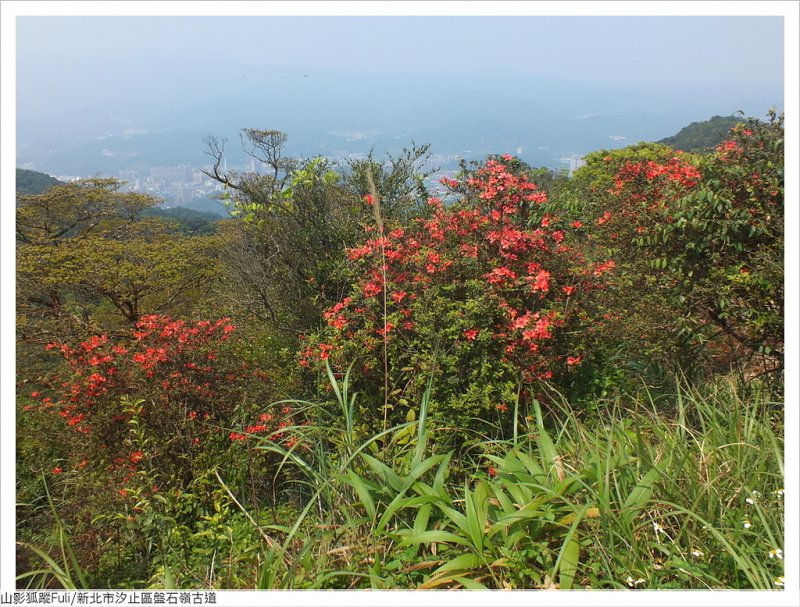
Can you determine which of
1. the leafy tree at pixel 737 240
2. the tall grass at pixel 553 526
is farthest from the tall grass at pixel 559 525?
the leafy tree at pixel 737 240

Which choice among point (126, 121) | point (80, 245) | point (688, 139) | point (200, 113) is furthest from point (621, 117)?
point (80, 245)

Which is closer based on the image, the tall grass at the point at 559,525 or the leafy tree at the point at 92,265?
the tall grass at the point at 559,525

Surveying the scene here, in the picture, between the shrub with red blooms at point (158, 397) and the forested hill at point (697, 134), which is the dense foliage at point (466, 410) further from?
the forested hill at point (697, 134)

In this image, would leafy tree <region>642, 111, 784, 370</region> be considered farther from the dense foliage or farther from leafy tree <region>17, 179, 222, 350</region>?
leafy tree <region>17, 179, 222, 350</region>

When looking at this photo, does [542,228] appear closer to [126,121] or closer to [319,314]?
[319,314]

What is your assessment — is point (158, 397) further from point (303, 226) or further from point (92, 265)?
point (92, 265)

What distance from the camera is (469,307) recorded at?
112 inches

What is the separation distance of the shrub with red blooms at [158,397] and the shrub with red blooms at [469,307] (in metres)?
0.57

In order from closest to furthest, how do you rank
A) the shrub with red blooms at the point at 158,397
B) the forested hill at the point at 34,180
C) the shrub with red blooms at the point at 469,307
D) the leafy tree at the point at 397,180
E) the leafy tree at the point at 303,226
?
the shrub with red blooms at the point at 469,307 → the shrub with red blooms at the point at 158,397 → the leafy tree at the point at 303,226 → the leafy tree at the point at 397,180 → the forested hill at the point at 34,180

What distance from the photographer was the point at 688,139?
2958cm

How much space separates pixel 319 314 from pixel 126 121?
57.1m

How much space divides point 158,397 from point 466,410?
5.89 ft

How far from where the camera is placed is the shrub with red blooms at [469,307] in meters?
2.82

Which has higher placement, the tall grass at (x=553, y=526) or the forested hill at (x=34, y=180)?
the forested hill at (x=34, y=180)
